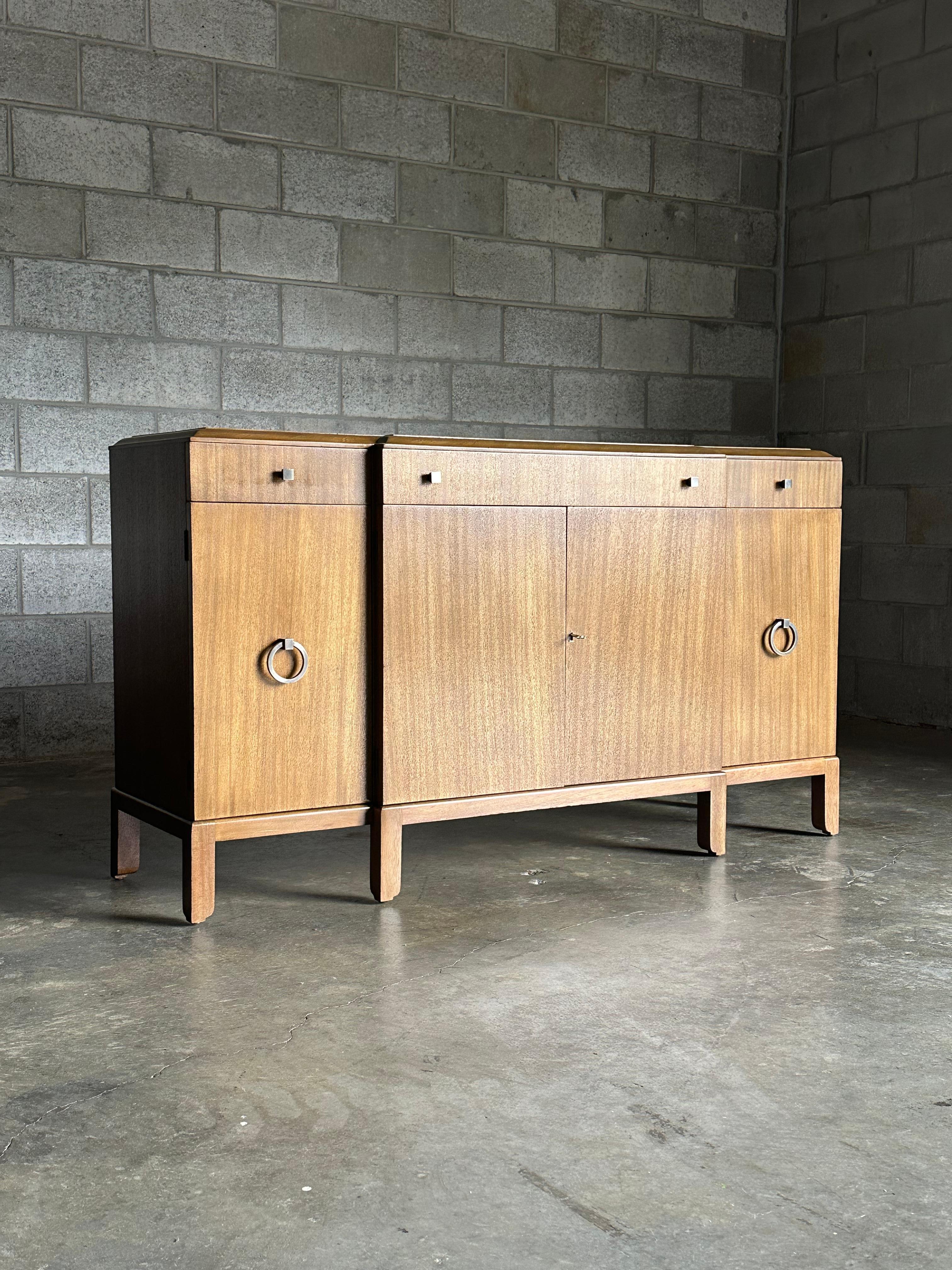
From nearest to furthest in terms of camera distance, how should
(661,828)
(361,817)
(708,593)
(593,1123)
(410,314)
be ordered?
1. (593,1123)
2. (361,817)
3. (708,593)
4. (661,828)
5. (410,314)


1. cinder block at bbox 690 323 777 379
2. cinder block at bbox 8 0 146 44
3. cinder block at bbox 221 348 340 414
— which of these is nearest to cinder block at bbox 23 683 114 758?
cinder block at bbox 221 348 340 414

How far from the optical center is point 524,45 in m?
4.82

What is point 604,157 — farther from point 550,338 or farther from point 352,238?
point 352,238

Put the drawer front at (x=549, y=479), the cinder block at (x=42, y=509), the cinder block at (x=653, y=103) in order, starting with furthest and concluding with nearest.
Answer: the cinder block at (x=653, y=103)
the cinder block at (x=42, y=509)
the drawer front at (x=549, y=479)

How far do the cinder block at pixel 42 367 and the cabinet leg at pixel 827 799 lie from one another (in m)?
2.51

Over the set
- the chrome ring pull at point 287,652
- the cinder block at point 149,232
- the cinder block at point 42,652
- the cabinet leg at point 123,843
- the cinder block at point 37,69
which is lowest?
the cabinet leg at point 123,843

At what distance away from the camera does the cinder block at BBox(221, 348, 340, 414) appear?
440 cm

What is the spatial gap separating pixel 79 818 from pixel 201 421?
1.52m

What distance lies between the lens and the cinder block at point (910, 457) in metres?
4.77

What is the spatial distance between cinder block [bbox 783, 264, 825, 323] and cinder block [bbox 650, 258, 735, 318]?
25cm

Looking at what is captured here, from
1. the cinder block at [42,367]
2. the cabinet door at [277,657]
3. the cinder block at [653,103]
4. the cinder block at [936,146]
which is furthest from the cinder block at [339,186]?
the cabinet door at [277,657]

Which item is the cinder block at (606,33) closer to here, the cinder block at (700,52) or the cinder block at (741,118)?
the cinder block at (700,52)

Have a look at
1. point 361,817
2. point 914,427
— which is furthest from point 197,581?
point 914,427

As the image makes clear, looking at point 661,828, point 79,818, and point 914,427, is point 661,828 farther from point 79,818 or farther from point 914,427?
point 914,427
